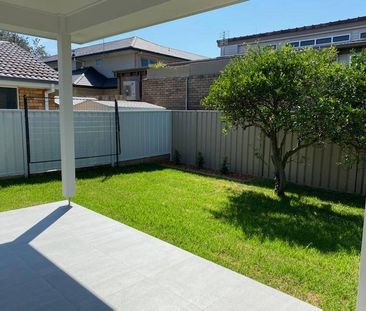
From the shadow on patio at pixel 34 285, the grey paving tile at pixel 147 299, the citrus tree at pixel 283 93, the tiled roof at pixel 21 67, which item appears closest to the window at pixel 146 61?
the tiled roof at pixel 21 67

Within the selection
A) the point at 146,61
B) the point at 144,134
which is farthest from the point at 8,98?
the point at 146,61

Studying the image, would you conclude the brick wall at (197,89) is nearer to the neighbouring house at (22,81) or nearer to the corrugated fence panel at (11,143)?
the neighbouring house at (22,81)

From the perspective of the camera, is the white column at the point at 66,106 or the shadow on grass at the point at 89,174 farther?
the shadow on grass at the point at 89,174

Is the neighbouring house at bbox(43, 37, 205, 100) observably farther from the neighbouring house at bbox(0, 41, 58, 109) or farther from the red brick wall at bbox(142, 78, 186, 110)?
the neighbouring house at bbox(0, 41, 58, 109)

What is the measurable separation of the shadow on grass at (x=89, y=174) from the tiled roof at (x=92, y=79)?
12.3 m

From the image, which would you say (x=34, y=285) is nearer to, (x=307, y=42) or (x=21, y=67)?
(x=21, y=67)

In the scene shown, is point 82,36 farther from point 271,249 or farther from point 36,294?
point 271,249

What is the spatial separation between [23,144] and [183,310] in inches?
246

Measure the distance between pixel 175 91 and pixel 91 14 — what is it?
8374 millimetres

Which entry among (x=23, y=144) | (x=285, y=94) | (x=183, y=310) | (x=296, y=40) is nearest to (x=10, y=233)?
(x=183, y=310)

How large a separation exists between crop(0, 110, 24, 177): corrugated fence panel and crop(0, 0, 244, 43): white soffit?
3068 mm

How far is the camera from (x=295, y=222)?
4.81 meters

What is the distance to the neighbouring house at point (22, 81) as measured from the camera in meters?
9.19

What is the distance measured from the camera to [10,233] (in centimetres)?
412
